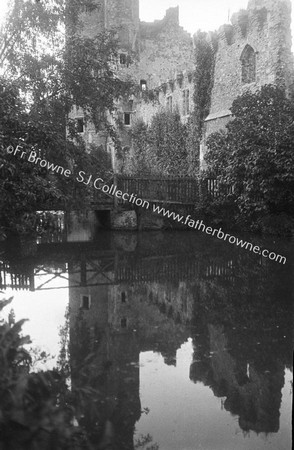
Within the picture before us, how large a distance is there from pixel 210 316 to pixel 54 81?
10.3m

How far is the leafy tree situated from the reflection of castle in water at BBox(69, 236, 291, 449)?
683 cm

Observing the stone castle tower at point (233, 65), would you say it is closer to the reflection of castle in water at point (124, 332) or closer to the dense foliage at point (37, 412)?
the reflection of castle in water at point (124, 332)

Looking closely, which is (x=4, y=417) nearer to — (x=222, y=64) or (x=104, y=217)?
(x=104, y=217)

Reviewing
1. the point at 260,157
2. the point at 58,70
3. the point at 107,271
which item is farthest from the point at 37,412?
the point at 260,157

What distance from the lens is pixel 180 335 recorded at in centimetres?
618

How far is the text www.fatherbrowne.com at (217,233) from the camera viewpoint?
41.6 feet

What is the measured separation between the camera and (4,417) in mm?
2531

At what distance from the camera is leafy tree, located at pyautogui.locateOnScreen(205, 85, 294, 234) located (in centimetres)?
1662

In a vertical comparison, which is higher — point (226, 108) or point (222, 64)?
point (222, 64)

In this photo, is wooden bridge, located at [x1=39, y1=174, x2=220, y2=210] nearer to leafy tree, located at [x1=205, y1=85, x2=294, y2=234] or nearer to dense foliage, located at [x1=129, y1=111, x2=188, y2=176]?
leafy tree, located at [x1=205, y1=85, x2=294, y2=234]

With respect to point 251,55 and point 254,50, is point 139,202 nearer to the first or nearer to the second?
point 254,50

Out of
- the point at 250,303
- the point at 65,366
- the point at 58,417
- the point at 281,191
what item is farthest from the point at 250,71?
the point at 58,417

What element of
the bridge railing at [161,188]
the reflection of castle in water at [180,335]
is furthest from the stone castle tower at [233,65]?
the reflection of castle in water at [180,335]

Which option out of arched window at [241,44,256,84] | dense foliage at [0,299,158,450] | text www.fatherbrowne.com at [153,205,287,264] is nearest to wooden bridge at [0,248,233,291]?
text www.fatherbrowne.com at [153,205,287,264]
